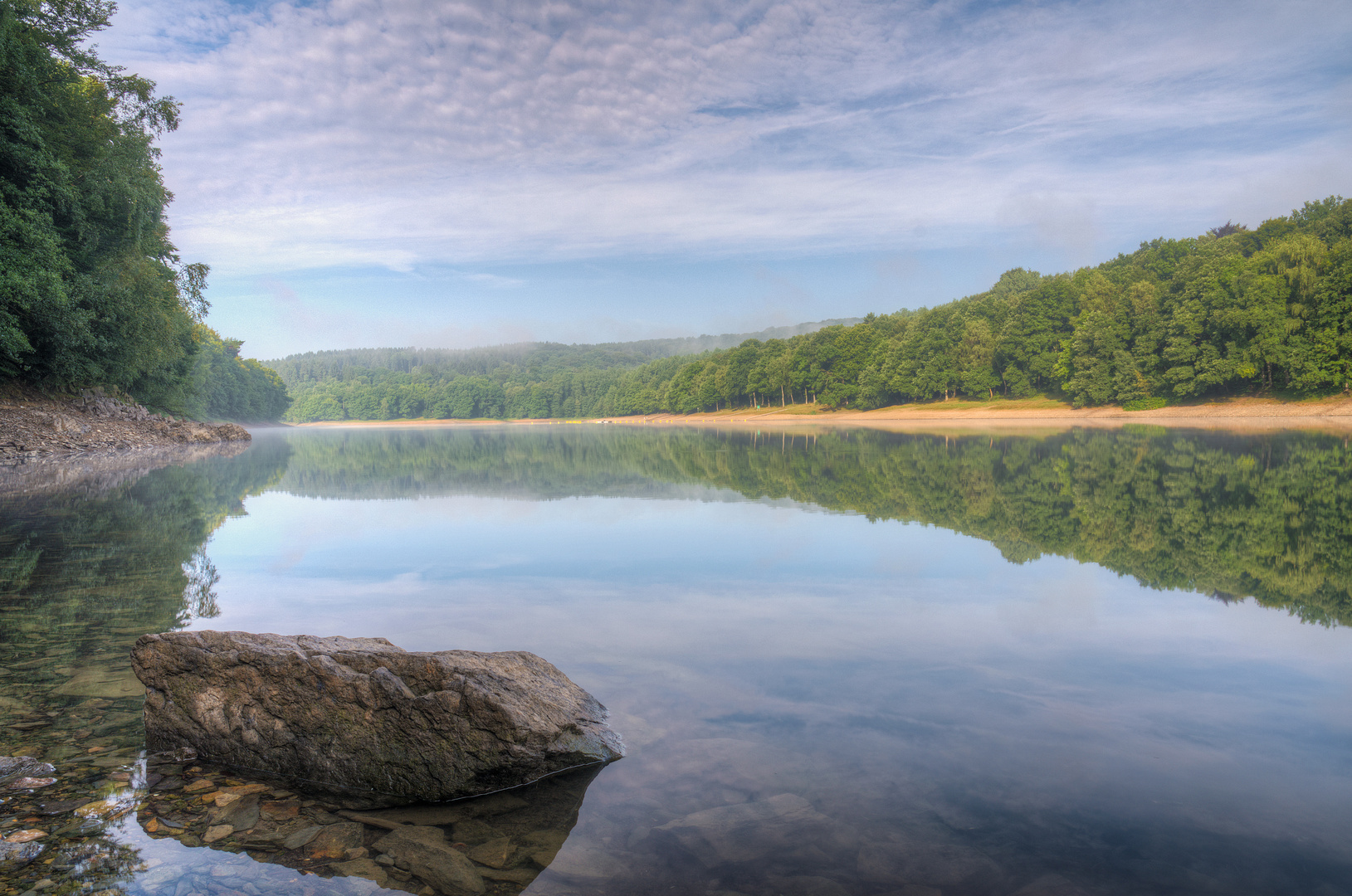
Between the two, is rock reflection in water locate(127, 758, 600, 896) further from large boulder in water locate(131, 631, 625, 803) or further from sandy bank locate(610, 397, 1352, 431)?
sandy bank locate(610, 397, 1352, 431)

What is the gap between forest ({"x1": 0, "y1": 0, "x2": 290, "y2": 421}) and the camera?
21.9 m

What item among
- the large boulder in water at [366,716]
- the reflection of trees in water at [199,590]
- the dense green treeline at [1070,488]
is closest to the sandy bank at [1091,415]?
the dense green treeline at [1070,488]

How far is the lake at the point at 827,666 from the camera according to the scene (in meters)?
3.22

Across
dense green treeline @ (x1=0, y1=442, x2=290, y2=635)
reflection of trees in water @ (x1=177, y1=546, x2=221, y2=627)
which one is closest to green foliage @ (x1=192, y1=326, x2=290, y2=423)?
dense green treeline @ (x1=0, y1=442, x2=290, y2=635)

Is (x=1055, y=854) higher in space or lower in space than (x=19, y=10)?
lower

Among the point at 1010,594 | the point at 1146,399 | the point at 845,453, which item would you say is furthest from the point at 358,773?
the point at 1146,399

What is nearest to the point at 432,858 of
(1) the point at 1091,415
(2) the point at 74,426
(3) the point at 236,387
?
(2) the point at 74,426

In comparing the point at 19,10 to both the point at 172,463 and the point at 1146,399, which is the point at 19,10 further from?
the point at 1146,399

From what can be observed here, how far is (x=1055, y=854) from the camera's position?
3201 mm

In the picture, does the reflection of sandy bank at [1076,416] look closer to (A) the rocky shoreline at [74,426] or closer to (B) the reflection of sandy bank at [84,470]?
(B) the reflection of sandy bank at [84,470]

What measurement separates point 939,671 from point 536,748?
307cm

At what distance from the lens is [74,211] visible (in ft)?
82.3

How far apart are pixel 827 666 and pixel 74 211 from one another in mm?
31229

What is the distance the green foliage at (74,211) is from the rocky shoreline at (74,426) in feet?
3.38
